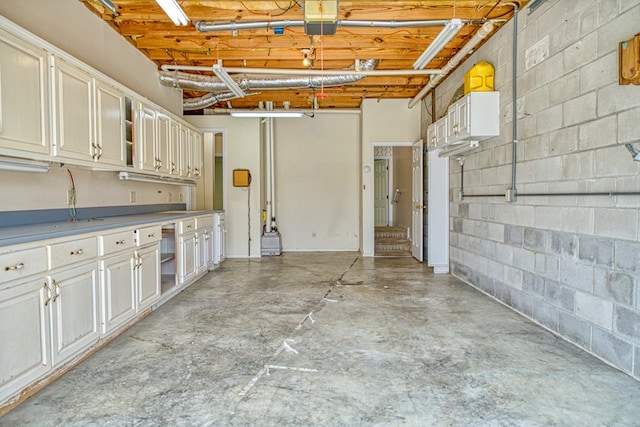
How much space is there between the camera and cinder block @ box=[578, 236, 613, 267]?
8.30 ft

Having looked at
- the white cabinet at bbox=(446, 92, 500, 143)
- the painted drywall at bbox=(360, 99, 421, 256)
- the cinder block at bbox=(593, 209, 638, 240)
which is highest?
the painted drywall at bbox=(360, 99, 421, 256)

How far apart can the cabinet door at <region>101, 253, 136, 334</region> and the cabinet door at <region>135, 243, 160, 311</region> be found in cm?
11

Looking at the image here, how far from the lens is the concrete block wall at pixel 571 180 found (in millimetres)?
2408

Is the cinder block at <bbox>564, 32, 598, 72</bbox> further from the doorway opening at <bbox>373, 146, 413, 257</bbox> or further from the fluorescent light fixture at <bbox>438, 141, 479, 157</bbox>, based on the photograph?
the doorway opening at <bbox>373, 146, 413, 257</bbox>

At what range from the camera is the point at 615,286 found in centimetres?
248

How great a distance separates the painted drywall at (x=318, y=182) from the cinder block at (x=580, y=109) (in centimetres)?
523

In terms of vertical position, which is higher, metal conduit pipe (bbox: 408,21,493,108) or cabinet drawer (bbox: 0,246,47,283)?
metal conduit pipe (bbox: 408,21,493,108)

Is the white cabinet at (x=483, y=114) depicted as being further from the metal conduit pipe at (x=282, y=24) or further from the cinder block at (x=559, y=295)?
the cinder block at (x=559, y=295)

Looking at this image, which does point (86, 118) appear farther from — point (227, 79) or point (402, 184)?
point (402, 184)

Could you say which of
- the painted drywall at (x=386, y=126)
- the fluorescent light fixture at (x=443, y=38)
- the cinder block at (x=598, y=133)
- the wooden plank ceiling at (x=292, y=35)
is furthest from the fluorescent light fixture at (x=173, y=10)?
the painted drywall at (x=386, y=126)

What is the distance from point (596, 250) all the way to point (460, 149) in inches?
91.5

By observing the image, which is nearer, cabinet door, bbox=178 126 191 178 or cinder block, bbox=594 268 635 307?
cinder block, bbox=594 268 635 307

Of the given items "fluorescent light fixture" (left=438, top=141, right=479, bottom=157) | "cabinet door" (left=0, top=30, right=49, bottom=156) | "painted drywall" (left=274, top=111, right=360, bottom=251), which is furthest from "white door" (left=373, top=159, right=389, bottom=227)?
"cabinet door" (left=0, top=30, right=49, bottom=156)

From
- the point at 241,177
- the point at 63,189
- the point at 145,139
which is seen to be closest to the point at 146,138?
the point at 145,139
